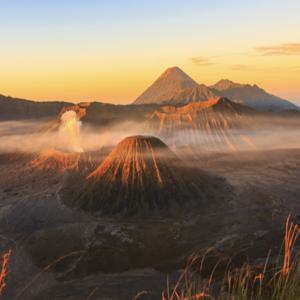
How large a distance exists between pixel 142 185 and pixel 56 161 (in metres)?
27.1

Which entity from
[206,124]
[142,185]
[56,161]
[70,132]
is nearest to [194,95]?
[206,124]

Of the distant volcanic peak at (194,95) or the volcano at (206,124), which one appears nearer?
the volcano at (206,124)

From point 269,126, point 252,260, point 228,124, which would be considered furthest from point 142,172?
point 269,126

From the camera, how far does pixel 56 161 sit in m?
63.8

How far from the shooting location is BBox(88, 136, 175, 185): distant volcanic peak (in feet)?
138

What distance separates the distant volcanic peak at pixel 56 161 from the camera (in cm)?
6094

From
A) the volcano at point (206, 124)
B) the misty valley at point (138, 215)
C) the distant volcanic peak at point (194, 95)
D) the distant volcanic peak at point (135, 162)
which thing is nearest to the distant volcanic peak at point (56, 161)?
the misty valley at point (138, 215)

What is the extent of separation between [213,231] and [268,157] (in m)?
43.7

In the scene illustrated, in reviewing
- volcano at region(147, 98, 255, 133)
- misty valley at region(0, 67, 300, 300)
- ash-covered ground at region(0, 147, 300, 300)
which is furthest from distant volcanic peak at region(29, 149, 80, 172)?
volcano at region(147, 98, 255, 133)

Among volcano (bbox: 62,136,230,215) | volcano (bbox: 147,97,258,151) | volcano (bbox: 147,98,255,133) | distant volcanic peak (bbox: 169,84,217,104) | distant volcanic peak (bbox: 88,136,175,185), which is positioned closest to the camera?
volcano (bbox: 62,136,230,215)

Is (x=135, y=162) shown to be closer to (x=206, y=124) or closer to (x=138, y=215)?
(x=138, y=215)

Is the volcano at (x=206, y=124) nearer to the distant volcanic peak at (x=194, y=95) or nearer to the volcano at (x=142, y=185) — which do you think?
the volcano at (x=142, y=185)

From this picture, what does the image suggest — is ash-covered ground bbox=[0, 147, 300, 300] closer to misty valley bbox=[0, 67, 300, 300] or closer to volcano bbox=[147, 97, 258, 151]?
misty valley bbox=[0, 67, 300, 300]

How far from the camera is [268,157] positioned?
238 feet
